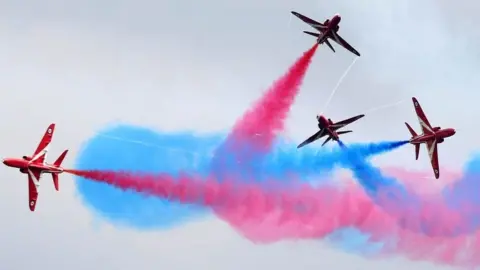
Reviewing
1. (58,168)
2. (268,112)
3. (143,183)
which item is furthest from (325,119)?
(58,168)

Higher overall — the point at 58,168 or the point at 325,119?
the point at 325,119

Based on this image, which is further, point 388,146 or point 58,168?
point 388,146

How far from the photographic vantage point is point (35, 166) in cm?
9612

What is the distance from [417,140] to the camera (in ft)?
331

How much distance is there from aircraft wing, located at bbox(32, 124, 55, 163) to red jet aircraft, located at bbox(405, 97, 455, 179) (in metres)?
29.9

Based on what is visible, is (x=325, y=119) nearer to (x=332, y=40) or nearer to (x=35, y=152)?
(x=332, y=40)

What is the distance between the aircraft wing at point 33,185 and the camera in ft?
317

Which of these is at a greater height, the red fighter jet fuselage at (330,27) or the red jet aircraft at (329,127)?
the red fighter jet fuselage at (330,27)

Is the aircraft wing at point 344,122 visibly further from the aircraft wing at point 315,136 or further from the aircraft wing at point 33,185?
the aircraft wing at point 33,185

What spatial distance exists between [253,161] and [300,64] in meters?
9.18

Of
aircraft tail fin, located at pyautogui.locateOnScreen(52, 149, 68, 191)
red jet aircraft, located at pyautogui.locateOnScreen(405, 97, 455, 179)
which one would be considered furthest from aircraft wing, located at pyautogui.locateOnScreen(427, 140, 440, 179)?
aircraft tail fin, located at pyautogui.locateOnScreen(52, 149, 68, 191)

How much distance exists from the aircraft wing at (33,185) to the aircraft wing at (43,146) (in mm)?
1003

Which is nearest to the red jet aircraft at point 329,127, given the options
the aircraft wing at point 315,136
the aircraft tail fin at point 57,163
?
the aircraft wing at point 315,136

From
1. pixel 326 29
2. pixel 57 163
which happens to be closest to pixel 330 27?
pixel 326 29
